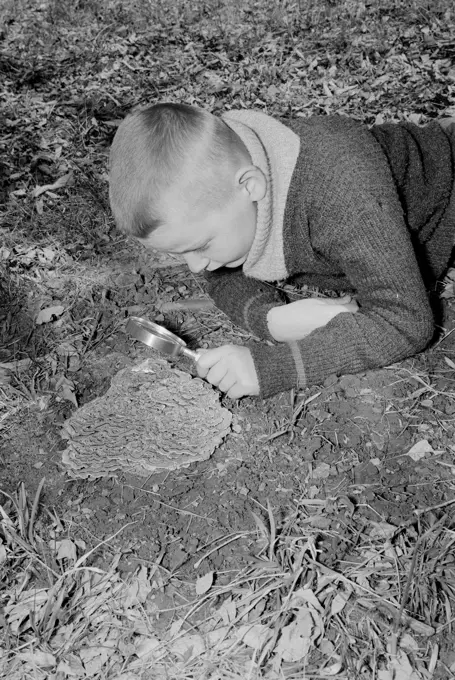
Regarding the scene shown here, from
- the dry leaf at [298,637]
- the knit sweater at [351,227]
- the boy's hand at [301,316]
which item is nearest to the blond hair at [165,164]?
the knit sweater at [351,227]

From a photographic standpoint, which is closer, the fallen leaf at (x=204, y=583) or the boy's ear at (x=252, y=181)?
the fallen leaf at (x=204, y=583)

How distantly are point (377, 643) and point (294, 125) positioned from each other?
1.74m

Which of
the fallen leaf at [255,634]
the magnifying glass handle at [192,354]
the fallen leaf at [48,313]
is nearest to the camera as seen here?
the fallen leaf at [255,634]

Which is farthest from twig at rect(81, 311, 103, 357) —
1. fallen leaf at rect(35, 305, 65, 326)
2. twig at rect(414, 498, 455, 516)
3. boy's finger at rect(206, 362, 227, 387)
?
twig at rect(414, 498, 455, 516)

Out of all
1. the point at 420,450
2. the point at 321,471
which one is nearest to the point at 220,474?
the point at 321,471

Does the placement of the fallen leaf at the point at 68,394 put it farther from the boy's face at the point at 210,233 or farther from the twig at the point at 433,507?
the twig at the point at 433,507

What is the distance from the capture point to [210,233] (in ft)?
7.55

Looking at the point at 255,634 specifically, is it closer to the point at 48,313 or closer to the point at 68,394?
the point at 68,394

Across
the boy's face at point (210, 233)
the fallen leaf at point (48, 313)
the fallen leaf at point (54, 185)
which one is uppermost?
the boy's face at point (210, 233)

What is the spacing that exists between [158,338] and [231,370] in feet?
1.07

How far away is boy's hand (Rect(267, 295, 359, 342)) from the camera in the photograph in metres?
2.69

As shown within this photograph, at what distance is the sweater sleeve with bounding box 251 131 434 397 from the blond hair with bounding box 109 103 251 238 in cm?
35

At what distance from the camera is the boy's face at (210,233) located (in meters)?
2.23

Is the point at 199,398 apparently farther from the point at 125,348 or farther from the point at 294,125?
the point at 294,125
